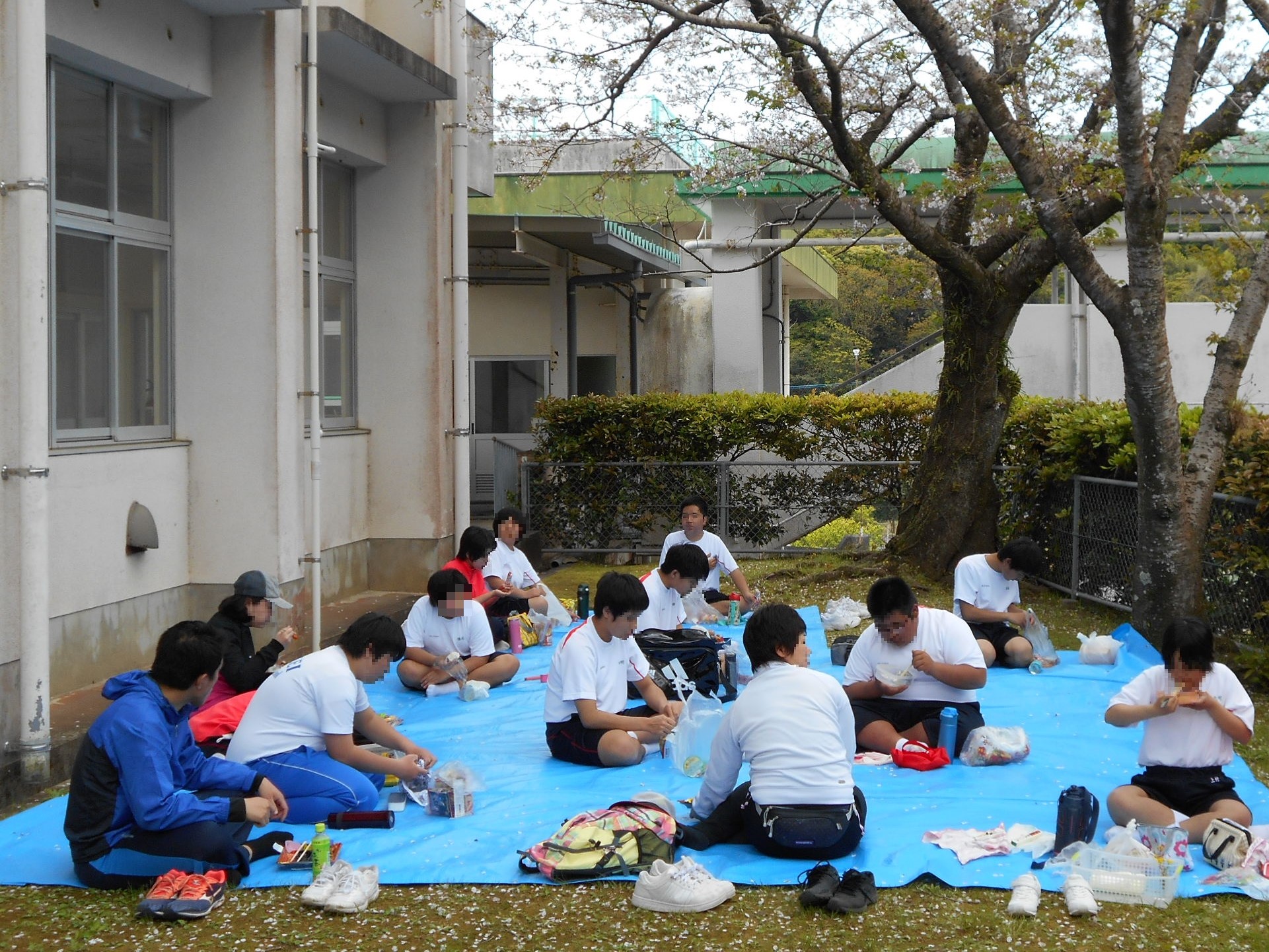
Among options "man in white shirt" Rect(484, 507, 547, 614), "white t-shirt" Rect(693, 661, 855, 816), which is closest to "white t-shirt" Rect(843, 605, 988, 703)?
"white t-shirt" Rect(693, 661, 855, 816)

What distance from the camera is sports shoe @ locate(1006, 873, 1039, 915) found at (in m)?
4.73

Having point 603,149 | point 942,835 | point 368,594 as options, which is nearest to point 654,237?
point 603,149

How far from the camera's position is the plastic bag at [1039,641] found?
30.3 ft

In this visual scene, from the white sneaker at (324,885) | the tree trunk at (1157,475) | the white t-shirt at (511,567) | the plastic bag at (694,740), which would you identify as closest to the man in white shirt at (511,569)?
the white t-shirt at (511,567)

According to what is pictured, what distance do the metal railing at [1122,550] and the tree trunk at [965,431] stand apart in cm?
72

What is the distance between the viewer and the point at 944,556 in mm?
13000

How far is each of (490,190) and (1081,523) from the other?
7465 millimetres

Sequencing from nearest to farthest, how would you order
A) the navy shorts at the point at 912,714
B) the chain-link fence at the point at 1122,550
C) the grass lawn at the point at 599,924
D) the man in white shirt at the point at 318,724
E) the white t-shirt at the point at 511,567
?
the grass lawn at the point at 599,924 → the man in white shirt at the point at 318,724 → the navy shorts at the point at 912,714 → the chain-link fence at the point at 1122,550 → the white t-shirt at the point at 511,567

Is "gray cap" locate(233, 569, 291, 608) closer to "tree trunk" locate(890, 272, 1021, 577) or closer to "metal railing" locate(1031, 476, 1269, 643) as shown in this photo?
"metal railing" locate(1031, 476, 1269, 643)

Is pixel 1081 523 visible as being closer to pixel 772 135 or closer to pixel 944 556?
pixel 944 556

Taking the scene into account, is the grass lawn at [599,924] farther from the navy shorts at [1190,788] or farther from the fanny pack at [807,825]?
the navy shorts at [1190,788]

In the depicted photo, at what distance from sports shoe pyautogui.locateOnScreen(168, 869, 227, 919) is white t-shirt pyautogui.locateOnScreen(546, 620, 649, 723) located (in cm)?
221

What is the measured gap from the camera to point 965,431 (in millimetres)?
12953

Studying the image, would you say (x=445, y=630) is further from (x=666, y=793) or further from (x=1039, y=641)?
(x=1039, y=641)
